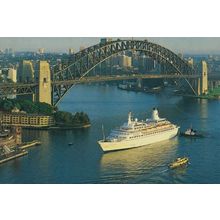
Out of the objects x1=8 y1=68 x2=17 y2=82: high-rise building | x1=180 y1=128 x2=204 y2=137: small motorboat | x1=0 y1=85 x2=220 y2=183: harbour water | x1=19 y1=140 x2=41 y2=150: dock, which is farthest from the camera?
x1=8 y1=68 x2=17 y2=82: high-rise building

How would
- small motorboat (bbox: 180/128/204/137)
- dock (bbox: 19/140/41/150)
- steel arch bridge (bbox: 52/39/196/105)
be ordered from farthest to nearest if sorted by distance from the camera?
steel arch bridge (bbox: 52/39/196/105) → small motorboat (bbox: 180/128/204/137) → dock (bbox: 19/140/41/150)

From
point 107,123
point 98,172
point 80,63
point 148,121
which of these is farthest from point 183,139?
point 80,63

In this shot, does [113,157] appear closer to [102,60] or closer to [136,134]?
[136,134]

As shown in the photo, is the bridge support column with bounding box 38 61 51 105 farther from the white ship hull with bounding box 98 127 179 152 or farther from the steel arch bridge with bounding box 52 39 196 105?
the white ship hull with bounding box 98 127 179 152

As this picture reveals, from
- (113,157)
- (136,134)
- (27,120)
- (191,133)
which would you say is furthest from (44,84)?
(113,157)

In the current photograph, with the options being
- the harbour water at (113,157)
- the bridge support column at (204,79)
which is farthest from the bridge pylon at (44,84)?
the bridge support column at (204,79)

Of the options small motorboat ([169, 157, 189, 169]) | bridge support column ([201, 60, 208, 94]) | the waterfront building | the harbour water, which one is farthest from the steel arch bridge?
small motorboat ([169, 157, 189, 169])
